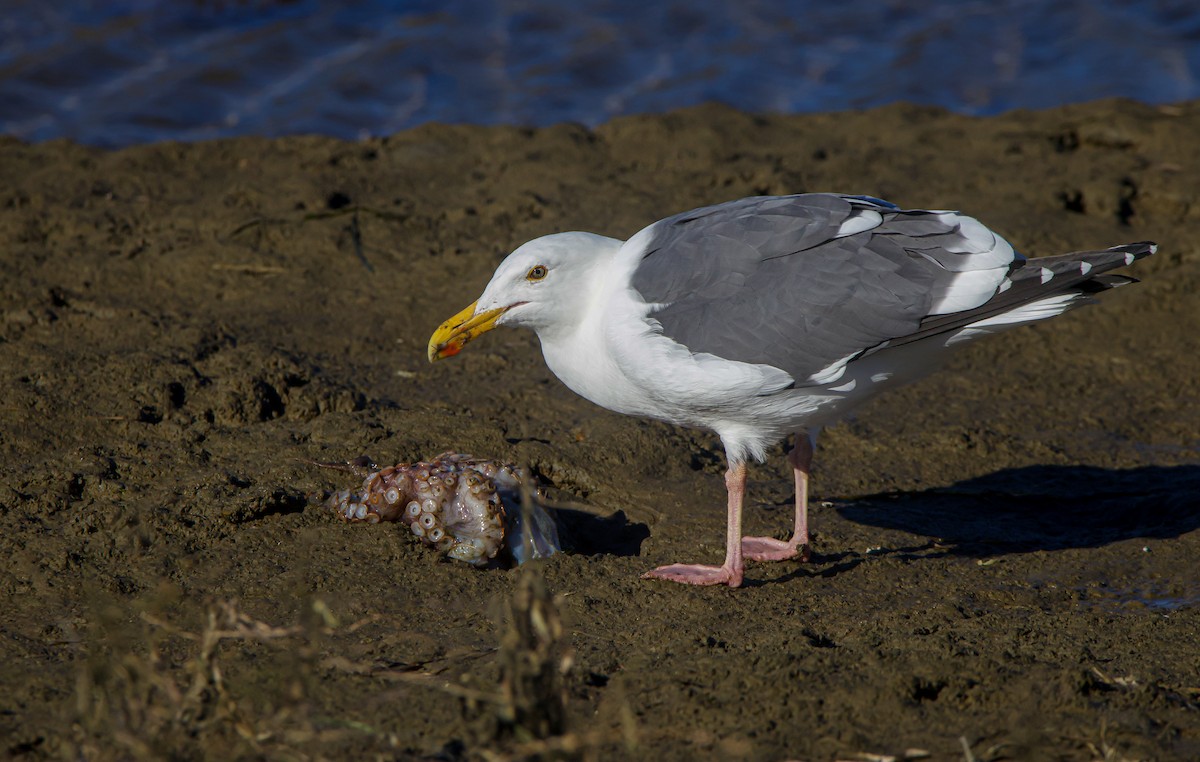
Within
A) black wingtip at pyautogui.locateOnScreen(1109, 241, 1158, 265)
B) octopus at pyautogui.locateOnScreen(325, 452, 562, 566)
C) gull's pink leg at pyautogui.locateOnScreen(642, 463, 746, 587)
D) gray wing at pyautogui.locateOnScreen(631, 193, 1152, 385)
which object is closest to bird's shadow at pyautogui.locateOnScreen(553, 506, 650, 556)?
octopus at pyautogui.locateOnScreen(325, 452, 562, 566)

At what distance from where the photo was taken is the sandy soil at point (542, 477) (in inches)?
133

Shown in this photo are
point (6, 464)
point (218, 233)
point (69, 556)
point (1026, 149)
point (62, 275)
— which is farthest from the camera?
point (1026, 149)

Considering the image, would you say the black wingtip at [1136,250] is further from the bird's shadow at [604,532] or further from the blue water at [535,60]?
the blue water at [535,60]

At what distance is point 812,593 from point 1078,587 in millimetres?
1079

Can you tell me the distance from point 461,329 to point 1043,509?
2.83 m

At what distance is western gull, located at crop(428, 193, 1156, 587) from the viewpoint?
15.2 ft

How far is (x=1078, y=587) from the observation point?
4.77 m

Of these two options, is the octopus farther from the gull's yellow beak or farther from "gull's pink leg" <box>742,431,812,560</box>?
"gull's pink leg" <box>742,431,812,560</box>

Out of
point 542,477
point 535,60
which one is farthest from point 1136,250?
point 535,60

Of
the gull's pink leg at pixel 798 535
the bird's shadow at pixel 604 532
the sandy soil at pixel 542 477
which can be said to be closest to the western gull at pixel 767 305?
the gull's pink leg at pixel 798 535

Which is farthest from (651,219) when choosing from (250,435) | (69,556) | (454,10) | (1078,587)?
(454,10)

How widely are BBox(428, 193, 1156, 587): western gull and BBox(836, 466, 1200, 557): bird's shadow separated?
78cm

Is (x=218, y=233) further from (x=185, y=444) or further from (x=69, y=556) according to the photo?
(x=69, y=556)

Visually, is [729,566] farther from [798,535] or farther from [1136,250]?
[1136,250]
